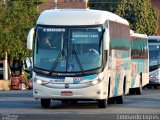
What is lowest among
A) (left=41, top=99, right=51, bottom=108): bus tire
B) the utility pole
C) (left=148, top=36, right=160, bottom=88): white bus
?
the utility pole

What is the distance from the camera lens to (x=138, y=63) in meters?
40.9

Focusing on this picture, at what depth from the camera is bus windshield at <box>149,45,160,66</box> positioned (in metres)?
51.9

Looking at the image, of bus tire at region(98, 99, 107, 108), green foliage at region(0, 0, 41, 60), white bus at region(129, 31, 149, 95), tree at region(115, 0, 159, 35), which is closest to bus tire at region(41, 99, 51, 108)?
bus tire at region(98, 99, 107, 108)

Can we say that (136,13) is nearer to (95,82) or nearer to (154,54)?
(154,54)

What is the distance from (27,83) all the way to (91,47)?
35.9 m

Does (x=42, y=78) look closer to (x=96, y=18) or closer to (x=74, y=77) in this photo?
(x=74, y=77)

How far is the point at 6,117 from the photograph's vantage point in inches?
838

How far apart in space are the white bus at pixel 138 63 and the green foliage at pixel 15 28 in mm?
22020

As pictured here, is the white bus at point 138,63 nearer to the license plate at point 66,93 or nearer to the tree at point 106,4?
the license plate at point 66,93

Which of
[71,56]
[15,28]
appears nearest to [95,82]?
[71,56]

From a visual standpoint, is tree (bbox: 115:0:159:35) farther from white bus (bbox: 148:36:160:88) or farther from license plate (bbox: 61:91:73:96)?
license plate (bbox: 61:91:73:96)

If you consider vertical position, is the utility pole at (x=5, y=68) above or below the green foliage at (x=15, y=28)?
below

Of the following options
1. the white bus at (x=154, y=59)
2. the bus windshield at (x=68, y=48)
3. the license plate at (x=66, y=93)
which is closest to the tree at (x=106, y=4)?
the white bus at (x=154, y=59)

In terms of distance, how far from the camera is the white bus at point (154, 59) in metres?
52.0
